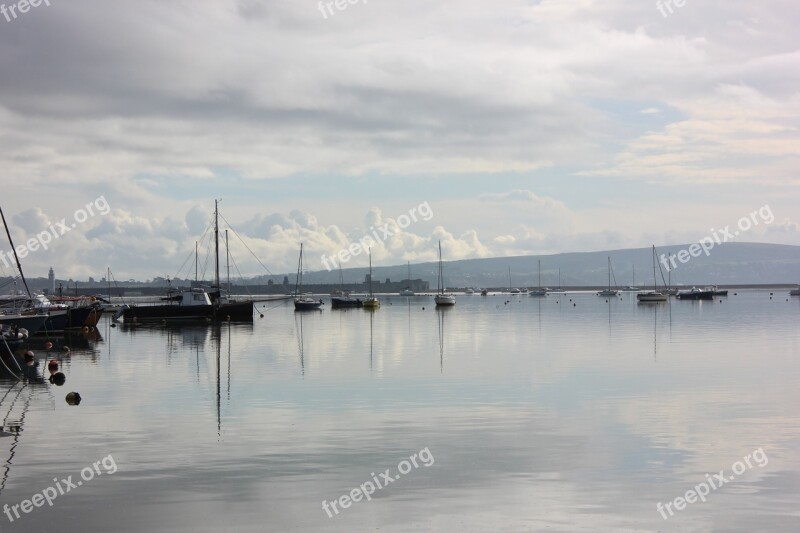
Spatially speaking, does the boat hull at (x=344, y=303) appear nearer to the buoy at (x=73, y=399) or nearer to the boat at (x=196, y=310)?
the boat at (x=196, y=310)

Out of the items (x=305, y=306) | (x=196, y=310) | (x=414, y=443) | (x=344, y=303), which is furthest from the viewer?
(x=344, y=303)

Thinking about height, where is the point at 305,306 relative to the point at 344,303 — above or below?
below

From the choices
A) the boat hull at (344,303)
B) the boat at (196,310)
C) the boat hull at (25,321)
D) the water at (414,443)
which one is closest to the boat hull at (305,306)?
the boat hull at (344,303)

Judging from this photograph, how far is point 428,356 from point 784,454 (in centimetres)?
3560

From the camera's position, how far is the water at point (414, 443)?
1915 centimetres

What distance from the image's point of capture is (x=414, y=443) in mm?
27000

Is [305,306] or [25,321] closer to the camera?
[25,321]

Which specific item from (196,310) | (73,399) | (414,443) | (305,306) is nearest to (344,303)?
(305,306)

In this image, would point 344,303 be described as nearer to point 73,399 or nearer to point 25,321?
point 25,321

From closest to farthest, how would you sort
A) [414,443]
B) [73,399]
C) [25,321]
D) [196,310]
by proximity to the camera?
[414,443]
[73,399]
[25,321]
[196,310]

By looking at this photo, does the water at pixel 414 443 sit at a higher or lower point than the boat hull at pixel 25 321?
lower

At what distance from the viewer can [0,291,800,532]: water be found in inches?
754

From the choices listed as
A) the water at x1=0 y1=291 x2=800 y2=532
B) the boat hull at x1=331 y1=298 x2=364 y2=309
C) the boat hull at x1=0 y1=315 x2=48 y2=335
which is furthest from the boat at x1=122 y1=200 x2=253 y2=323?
the boat hull at x1=331 y1=298 x2=364 y2=309

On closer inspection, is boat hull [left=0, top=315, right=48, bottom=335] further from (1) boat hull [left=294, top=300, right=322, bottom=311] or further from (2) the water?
(1) boat hull [left=294, top=300, right=322, bottom=311]
